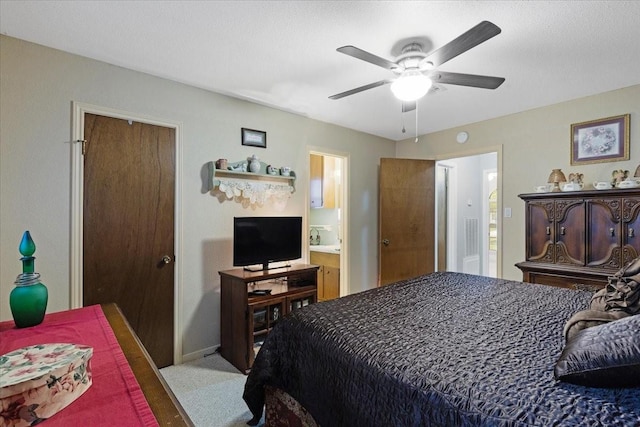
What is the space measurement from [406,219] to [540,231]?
5.38ft

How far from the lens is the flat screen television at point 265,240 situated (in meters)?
2.80

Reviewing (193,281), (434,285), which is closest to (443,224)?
(434,285)

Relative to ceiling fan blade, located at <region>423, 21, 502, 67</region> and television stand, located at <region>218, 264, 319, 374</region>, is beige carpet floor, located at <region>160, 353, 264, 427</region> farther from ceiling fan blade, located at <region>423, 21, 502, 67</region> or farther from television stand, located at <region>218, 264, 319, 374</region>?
ceiling fan blade, located at <region>423, 21, 502, 67</region>

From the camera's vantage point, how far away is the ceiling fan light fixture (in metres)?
1.98

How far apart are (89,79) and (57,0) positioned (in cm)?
70

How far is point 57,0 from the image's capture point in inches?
66.5

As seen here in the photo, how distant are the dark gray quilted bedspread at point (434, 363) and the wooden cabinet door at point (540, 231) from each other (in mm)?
1131

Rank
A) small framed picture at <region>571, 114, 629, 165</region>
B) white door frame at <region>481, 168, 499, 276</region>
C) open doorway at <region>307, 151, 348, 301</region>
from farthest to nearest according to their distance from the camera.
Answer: white door frame at <region>481, 168, 499, 276</region>, open doorway at <region>307, 151, 348, 301</region>, small framed picture at <region>571, 114, 629, 165</region>

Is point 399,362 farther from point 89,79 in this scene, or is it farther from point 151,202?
point 89,79

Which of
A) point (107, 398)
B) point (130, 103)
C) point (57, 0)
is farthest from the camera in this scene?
point (130, 103)

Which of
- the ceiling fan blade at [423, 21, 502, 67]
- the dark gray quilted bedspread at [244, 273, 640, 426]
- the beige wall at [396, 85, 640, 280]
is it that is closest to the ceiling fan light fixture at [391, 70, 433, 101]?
the ceiling fan blade at [423, 21, 502, 67]

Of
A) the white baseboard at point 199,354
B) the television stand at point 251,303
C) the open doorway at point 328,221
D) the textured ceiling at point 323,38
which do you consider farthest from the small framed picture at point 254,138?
the white baseboard at point 199,354

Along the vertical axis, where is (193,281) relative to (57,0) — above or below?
below

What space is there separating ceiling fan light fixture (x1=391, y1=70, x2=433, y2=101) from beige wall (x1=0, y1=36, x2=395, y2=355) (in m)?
1.70
